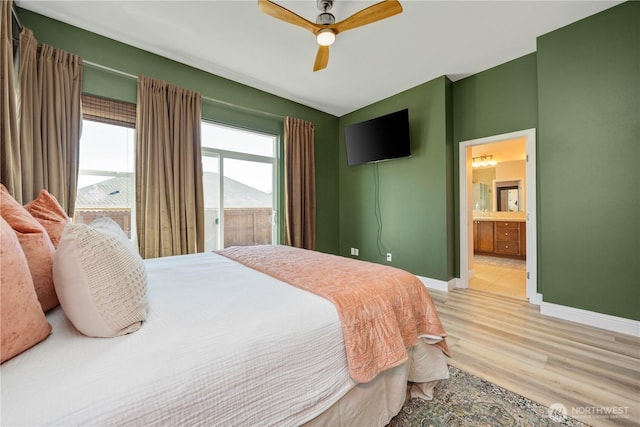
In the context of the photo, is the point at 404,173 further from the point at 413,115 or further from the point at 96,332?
the point at 96,332

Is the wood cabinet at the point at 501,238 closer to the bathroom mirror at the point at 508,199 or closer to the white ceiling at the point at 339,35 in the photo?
the bathroom mirror at the point at 508,199

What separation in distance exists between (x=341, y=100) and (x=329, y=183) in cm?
144

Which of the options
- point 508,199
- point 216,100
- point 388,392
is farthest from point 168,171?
point 508,199

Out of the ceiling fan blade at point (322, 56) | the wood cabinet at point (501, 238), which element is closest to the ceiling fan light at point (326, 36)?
the ceiling fan blade at point (322, 56)

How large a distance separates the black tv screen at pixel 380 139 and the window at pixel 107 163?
9.74ft

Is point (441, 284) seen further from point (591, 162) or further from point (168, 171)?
point (168, 171)

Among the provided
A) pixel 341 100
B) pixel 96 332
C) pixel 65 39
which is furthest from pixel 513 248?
pixel 65 39

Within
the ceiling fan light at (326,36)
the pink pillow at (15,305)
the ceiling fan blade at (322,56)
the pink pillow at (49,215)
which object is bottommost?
the pink pillow at (15,305)

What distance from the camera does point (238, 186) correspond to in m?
3.63

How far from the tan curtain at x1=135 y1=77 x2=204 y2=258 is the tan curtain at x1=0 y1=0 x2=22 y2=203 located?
876mm

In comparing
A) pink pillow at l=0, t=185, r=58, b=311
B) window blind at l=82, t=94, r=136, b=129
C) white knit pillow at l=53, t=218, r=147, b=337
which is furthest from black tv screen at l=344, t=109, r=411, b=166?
pink pillow at l=0, t=185, r=58, b=311

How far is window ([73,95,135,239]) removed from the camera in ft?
8.16

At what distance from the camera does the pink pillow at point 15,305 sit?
63 centimetres

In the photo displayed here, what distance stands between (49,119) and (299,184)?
9.03 ft
